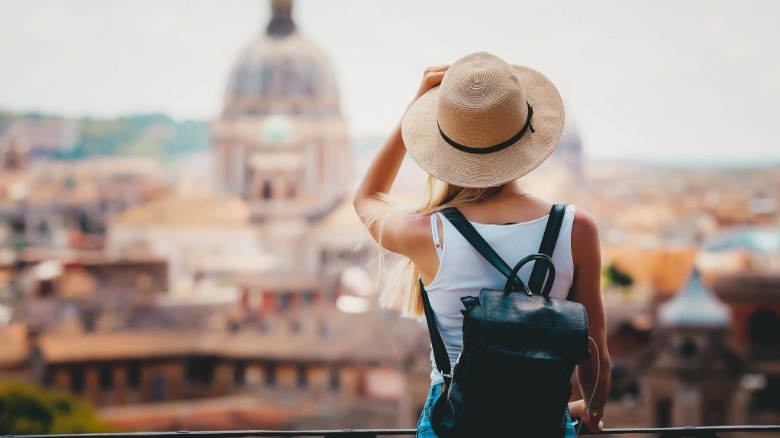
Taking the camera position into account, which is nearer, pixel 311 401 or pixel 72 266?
pixel 311 401

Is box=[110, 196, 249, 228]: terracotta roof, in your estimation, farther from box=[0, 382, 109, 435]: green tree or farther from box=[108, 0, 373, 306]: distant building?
box=[0, 382, 109, 435]: green tree

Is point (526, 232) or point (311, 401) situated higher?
point (526, 232)

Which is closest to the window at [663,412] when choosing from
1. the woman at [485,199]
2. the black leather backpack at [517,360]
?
the woman at [485,199]

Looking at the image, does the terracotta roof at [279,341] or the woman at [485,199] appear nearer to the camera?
the woman at [485,199]

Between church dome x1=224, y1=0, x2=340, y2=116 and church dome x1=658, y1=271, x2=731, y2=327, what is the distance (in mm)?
22119

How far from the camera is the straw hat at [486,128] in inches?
50.4

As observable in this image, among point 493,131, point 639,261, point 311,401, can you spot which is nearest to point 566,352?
point 493,131

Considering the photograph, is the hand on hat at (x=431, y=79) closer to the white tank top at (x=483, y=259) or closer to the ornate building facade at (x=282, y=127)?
the white tank top at (x=483, y=259)

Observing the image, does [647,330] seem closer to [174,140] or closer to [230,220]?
[230,220]

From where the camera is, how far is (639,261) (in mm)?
24125

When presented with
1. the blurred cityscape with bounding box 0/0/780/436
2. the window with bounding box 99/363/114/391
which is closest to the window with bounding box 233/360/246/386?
the blurred cityscape with bounding box 0/0/780/436

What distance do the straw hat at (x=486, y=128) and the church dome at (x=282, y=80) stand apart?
1399 inches

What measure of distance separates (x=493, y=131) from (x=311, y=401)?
1636cm

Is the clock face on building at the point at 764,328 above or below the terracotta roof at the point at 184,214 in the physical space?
above
